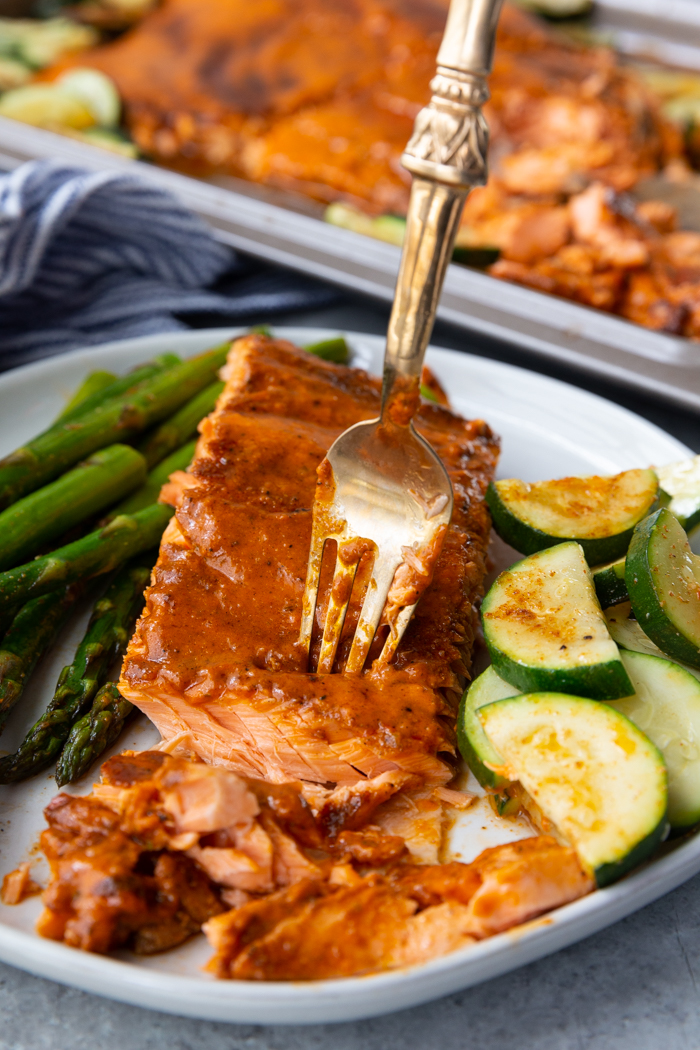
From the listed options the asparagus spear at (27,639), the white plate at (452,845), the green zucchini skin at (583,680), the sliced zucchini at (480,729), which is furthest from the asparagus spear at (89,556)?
the green zucchini skin at (583,680)

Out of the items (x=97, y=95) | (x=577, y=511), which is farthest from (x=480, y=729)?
(x=97, y=95)

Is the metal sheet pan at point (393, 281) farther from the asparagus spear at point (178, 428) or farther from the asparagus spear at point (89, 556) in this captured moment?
the asparagus spear at point (89, 556)

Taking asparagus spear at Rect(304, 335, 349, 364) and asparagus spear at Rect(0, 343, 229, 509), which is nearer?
asparagus spear at Rect(0, 343, 229, 509)

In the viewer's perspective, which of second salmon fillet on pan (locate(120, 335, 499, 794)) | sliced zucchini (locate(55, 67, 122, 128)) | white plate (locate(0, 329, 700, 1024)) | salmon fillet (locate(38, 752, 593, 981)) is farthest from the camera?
sliced zucchini (locate(55, 67, 122, 128))

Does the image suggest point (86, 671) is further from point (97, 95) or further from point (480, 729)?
point (97, 95)

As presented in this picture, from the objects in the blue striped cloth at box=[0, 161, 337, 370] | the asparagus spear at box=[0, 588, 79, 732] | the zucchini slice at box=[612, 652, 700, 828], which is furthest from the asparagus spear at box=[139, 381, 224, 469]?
the zucchini slice at box=[612, 652, 700, 828]

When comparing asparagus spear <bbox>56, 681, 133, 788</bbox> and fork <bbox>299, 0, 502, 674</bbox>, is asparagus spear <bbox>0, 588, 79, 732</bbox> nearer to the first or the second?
asparagus spear <bbox>56, 681, 133, 788</bbox>

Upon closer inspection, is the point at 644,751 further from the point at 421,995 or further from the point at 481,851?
the point at 421,995

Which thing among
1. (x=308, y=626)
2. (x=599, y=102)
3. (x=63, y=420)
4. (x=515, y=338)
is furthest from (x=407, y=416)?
(x=599, y=102)
